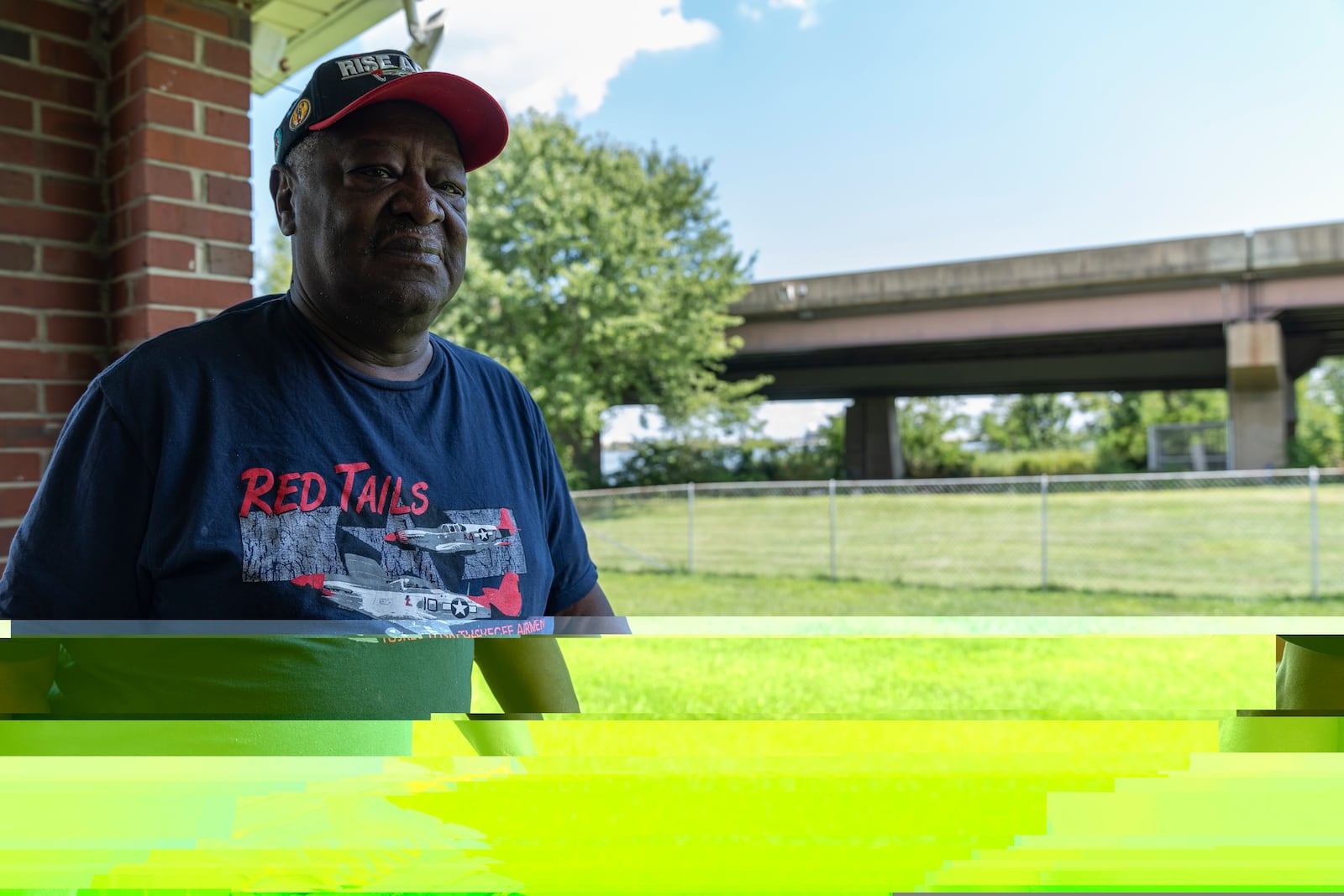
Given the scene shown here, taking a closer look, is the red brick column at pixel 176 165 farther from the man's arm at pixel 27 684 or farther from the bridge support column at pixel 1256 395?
the bridge support column at pixel 1256 395

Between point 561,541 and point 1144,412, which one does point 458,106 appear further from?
point 1144,412

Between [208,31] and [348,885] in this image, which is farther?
[208,31]

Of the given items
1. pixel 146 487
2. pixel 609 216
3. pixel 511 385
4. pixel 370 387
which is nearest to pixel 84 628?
pixel 146 487

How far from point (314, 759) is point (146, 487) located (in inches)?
31.5

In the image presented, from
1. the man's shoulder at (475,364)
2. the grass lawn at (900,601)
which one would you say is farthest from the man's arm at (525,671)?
the grass lawn at (900,601)

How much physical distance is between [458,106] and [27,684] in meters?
1.05

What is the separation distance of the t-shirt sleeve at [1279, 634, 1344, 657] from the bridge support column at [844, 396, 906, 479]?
31623mm

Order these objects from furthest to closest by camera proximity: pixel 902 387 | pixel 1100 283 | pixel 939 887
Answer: pixel 902 387
pixel 1100 283
pixel 939 887

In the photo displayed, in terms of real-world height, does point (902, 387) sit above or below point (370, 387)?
above

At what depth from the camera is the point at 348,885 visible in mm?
541

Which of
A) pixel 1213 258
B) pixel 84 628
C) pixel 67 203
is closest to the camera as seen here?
pixel 84 628

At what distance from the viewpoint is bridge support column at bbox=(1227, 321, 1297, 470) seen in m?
22.5

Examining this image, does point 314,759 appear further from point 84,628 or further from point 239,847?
point 84,628

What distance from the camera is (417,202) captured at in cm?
141
